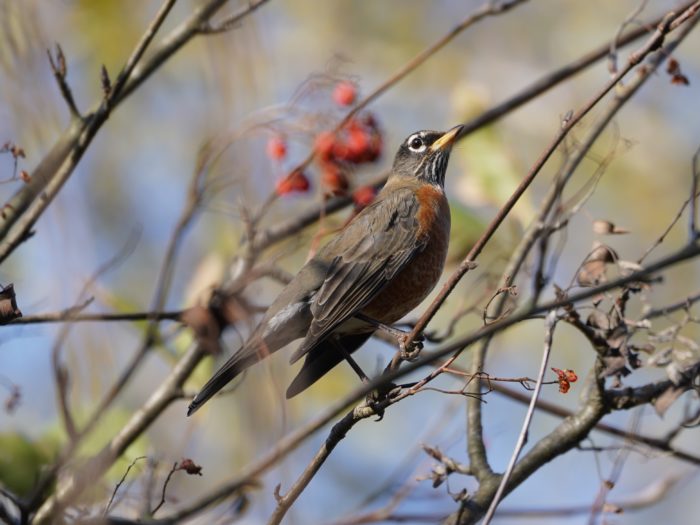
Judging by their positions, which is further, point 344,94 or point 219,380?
point 344,94

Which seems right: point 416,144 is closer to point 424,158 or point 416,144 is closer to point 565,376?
point 424,158

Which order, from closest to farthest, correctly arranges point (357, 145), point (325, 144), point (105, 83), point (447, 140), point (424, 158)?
point (105, 83) → point (325, 144) → point (357, 145) → point (447, 140) → point (424, 158)

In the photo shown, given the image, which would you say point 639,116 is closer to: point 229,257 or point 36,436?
point 229,257

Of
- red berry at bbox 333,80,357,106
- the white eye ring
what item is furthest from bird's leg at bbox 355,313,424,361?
the white eye ring

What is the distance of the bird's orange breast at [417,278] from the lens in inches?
159

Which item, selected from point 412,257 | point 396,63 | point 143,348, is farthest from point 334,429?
point 396,63

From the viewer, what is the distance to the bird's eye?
517 cm

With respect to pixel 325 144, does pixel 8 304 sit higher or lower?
lower

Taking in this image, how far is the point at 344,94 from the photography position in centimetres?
391

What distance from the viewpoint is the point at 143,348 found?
2682 mm

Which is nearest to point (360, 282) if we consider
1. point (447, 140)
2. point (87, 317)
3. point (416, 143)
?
point (447, 140)

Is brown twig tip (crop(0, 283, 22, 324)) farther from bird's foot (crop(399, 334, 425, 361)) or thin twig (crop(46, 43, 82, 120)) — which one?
bird's foot (crop(399, 334, 425, 361))

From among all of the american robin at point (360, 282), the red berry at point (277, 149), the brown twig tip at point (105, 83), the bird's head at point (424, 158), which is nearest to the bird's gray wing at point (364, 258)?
the american robin at point (360, 282)

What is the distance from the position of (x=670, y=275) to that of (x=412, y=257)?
462cm
